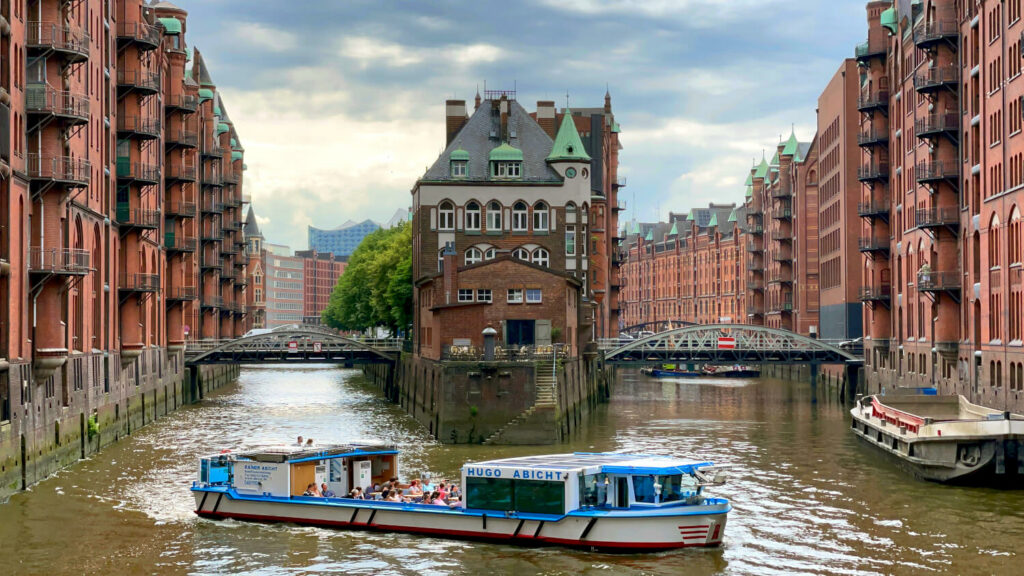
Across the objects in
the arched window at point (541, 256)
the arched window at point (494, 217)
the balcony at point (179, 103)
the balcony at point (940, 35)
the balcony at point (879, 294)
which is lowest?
the balcony at point (879, 294)

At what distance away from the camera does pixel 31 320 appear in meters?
49.3

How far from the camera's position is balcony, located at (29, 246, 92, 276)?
49.4 meters

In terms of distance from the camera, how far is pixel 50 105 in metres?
49.7

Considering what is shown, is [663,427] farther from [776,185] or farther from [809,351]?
[776,185]

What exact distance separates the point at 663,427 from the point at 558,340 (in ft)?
36.9

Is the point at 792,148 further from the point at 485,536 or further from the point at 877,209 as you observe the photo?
the point at 485,536

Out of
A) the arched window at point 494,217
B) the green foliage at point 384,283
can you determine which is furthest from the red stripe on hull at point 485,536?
the green foliage at point 384,283

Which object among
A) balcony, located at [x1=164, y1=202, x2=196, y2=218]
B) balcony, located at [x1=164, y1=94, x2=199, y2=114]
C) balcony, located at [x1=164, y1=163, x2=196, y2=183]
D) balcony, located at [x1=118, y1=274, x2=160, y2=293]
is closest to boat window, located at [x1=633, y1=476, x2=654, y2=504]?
balcony, located at [x1=118, y1=274, x2=160, y2=293]

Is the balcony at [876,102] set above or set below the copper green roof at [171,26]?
below

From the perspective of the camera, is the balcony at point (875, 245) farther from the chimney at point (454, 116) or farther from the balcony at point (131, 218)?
the balcony at point (131, 218)

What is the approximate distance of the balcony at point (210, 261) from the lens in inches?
4503

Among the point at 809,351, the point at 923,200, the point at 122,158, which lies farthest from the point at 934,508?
the point at 809,351

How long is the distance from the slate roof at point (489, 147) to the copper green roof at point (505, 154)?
4.21 feet

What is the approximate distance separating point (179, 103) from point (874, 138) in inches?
1882
